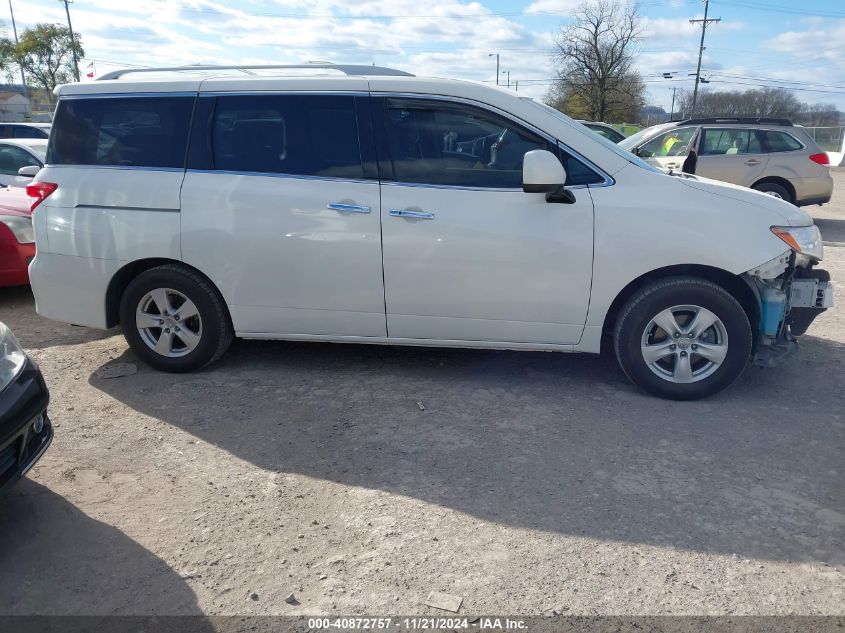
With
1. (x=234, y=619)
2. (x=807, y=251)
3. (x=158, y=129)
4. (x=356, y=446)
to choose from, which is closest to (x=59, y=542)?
(x=234, y=619)

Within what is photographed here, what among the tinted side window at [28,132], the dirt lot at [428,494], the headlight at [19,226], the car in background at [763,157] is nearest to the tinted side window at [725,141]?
the car in background at [763,157]

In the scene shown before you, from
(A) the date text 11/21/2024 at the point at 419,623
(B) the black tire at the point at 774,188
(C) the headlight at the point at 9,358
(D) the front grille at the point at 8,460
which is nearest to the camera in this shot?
(A) the date text 11/21/2024 at the point at 419,623

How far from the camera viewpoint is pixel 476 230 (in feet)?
13.5

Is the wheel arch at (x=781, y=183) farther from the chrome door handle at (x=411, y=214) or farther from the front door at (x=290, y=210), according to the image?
the front door at (x=290, y=210)

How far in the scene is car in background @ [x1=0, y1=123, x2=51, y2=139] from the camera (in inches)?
497

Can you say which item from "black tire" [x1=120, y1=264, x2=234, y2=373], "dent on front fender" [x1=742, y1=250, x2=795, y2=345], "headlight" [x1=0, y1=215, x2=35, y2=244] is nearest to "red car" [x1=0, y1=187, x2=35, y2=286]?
"headlight" [x1=0, y1=215, x2=35, y2=244]

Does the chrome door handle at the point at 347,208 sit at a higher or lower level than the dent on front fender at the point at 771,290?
higher

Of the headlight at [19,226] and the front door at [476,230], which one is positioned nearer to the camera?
the front door at [476,230]

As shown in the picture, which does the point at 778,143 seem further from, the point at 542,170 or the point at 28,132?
the point at 28,132

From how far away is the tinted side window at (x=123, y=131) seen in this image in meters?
4.50

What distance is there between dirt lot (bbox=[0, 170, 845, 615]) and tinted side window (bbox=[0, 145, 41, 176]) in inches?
213

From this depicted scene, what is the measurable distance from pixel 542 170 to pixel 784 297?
1.72 meters

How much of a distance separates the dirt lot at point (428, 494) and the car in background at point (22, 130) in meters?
9.85

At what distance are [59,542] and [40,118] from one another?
55.3m
